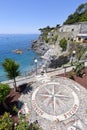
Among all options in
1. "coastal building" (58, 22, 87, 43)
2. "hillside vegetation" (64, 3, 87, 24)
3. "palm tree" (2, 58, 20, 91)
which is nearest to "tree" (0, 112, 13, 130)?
"palm tree" (2, 58, 20, 91)

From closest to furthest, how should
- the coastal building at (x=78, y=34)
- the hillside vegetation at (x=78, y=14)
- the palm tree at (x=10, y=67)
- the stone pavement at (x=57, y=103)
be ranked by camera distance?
1. the stone pavement at (x=57, y=103)
2. the palm tree at (x=10, y=67)
3. the coastal building at (x=78, y=34)
4. the hillside vegetation at (x=78, y=14)

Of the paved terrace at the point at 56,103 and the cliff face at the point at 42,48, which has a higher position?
the paved terrace at the point at 56,103

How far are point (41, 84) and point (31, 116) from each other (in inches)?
232

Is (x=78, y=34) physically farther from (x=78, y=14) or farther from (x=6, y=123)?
(x=6, y=123)

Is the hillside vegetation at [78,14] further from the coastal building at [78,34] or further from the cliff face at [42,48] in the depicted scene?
the coastal building at [78,34]

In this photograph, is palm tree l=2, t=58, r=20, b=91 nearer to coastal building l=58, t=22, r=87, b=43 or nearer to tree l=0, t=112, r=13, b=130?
tree l=0, t=112, r=13, b=130

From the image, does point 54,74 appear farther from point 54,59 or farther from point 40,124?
point 54,59

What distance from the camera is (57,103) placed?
1823 centimetres

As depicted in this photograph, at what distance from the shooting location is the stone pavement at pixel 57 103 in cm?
1585

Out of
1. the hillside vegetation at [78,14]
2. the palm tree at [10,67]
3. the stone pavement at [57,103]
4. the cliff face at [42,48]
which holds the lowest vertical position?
the cliff face at [42,48]

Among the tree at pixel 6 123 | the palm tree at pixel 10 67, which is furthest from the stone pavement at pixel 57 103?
the palm tree at pixel 10 67

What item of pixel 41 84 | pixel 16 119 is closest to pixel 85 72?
pixel 41 84

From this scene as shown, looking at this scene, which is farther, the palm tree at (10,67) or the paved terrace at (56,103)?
the palm tree at (10,67)

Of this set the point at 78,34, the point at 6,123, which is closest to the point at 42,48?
the point at 78,34
